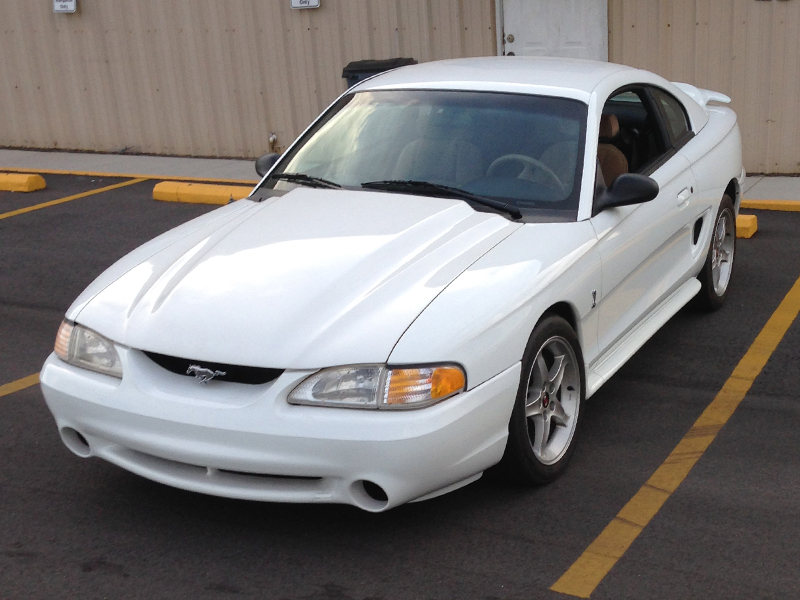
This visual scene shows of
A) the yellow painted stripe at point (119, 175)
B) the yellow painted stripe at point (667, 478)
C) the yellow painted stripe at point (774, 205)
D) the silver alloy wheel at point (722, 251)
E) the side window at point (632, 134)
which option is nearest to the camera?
the yellow painted stripe at point (667, 478)

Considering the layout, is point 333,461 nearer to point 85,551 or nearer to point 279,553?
point 279,553

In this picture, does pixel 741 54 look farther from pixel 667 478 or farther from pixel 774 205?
pixel 667 478

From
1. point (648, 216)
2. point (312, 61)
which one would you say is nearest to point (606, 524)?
point (648, 216)

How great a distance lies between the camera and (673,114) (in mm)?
5832

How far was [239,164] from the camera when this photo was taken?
12047 millimetres

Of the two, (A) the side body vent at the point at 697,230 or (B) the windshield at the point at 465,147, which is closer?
(B) the windshield at the point at 465,147

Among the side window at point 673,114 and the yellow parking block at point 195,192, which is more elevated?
the side window at point 673,114

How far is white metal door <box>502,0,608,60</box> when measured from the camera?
1019cm

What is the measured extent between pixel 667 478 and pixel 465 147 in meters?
1.80

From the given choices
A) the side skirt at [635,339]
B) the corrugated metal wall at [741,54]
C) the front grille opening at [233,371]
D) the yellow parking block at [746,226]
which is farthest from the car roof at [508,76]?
the corrugated metal wall at [741,54]

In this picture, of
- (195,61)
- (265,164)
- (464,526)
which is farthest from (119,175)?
(464,526)

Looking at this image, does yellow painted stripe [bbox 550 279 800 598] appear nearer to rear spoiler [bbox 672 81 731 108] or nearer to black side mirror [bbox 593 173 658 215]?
black side mirror [bbox 593 173 658 215]

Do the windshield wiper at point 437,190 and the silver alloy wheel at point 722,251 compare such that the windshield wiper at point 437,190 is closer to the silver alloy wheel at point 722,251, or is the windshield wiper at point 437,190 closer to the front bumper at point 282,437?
the front bumper at point 282,437

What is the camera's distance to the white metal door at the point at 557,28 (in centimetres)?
1019
